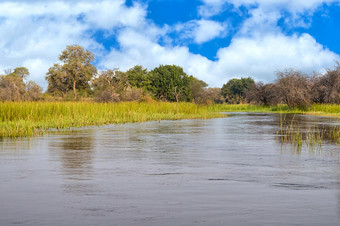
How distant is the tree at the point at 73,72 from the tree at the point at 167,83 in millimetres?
12722

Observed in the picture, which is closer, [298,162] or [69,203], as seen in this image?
[69,203]

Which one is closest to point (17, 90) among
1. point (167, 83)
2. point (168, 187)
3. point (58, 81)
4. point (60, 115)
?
point (58, 81)

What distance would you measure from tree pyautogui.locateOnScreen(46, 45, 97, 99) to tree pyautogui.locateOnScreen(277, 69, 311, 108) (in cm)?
3747

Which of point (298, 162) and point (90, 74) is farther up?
point (90, 74)

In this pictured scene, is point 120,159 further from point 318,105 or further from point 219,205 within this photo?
point 318,105

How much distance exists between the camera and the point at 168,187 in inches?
289

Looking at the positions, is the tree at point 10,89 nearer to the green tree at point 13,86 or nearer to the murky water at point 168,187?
the green tree at point 13,86

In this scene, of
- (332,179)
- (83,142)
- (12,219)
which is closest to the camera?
(12,219)

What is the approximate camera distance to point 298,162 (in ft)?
34.5

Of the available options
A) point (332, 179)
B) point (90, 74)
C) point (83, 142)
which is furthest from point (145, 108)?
point (90, 74)

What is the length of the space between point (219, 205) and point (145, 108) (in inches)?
1290

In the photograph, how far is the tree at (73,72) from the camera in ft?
265

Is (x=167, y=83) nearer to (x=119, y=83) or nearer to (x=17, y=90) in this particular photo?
(x=119, y=83)

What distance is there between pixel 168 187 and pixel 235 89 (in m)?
107
